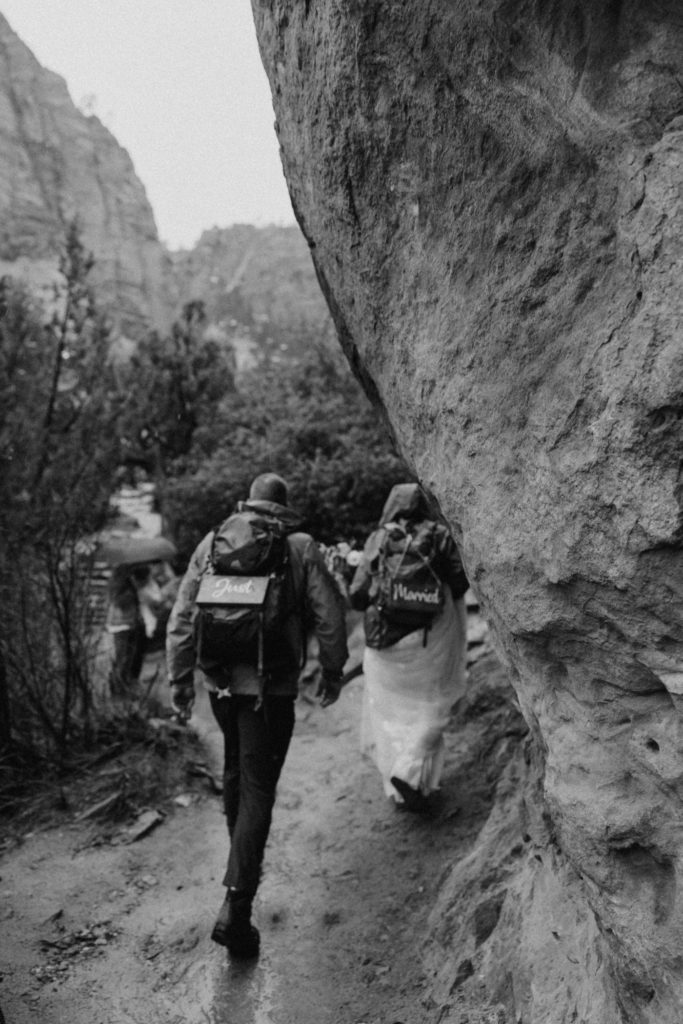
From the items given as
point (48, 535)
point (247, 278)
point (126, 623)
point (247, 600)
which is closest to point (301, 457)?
point (126, 623)

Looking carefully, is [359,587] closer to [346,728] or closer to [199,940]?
[199,940]

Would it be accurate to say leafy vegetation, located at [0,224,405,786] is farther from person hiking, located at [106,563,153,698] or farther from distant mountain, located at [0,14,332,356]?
distant mountain, located at [0,14,332,356]

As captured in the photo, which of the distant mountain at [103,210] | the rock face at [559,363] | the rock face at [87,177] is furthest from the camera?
the rock face at [87,177]

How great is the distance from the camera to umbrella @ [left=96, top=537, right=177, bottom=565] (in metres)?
6.95

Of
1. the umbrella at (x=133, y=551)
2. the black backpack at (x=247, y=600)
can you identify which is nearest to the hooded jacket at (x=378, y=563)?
the black backpack at (x=247, y=600)

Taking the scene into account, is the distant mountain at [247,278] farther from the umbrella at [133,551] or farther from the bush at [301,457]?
the umbrella at [133,551]

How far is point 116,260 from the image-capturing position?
48.9 metres

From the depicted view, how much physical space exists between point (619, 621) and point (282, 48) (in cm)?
257

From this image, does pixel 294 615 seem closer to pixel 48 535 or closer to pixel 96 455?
pixel 48 535

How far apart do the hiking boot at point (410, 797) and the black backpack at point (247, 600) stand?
3.87ft

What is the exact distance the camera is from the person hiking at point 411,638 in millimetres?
4363

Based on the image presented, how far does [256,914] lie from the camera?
157 inches

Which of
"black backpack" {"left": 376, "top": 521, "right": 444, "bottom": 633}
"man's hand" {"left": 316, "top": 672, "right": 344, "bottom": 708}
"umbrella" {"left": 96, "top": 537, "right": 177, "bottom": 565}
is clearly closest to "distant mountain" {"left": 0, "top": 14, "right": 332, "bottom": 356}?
"umbrella" {"left": 96, "top": 537, "right": 177, "bottom": 565}

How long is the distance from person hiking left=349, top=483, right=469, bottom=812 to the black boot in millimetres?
1194
